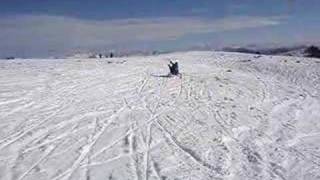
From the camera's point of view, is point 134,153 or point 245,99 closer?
point 134,153

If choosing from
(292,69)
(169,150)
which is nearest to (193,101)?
(169,150)

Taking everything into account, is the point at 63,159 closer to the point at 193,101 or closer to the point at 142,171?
the point at 142,171

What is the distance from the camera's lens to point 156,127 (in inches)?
580

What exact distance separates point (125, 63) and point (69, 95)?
1528 cm

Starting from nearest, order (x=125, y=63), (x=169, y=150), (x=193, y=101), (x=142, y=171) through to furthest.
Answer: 1. (x=142, y=171)
2. (x=169, y=150)
3. (x=193, y=101)
4. (x=125, y=63)

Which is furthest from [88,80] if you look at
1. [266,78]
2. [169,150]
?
[169,150]

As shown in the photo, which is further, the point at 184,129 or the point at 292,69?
the point at 292,69

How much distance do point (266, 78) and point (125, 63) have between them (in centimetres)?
1073

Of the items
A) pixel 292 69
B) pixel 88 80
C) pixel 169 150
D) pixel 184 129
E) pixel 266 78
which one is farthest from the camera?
pixel 292 69

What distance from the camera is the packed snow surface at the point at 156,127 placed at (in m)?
11.2

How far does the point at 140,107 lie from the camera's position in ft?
58.7

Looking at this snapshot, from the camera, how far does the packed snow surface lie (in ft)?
36.7

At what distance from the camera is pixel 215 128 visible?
587 inches

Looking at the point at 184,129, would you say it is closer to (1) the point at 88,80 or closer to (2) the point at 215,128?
(2) the point at 215,128
